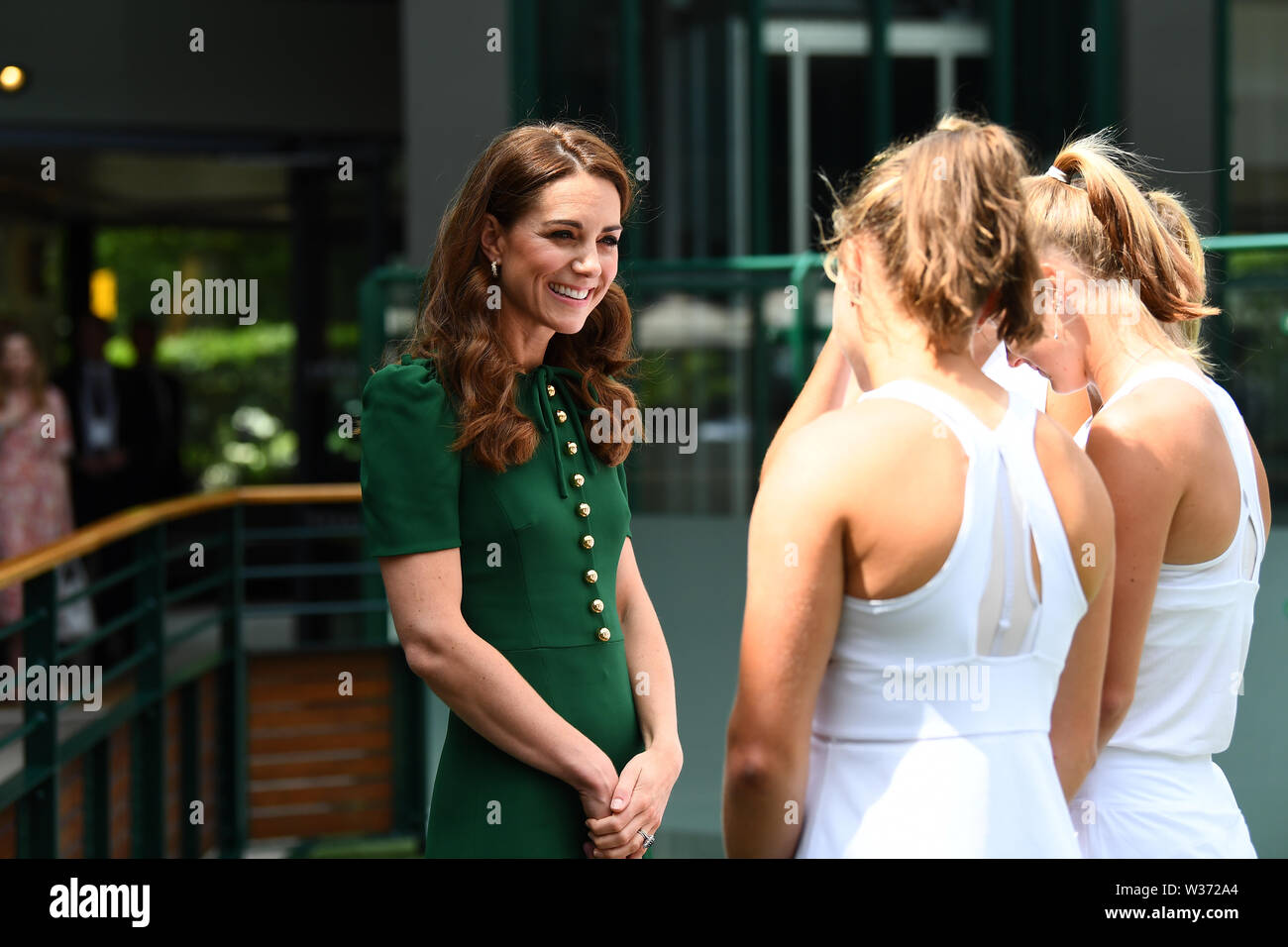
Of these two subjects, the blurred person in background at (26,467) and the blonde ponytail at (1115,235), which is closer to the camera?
the blonde ponytail at (1115,235)

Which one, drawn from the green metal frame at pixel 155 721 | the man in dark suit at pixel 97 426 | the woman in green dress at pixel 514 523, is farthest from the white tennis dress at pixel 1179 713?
the man in dark suit at pixel 97 426

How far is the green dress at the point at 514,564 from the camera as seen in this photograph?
5.34ft

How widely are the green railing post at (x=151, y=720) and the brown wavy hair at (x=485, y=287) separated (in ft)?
11.9

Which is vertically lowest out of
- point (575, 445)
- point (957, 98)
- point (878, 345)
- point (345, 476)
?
point (345, 476)

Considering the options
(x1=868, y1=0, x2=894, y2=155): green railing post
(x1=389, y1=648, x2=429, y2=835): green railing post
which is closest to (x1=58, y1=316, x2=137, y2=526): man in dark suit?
(x1=389, y1=648, x2=429, y2=835): green railing post

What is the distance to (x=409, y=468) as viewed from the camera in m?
1.63

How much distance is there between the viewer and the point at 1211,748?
5.48ft

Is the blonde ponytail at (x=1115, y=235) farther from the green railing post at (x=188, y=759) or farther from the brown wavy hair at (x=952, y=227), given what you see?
the green railing post at (x=188, y=759)

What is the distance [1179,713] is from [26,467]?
5735mm

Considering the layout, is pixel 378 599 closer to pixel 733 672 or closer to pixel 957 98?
pixel 733 672

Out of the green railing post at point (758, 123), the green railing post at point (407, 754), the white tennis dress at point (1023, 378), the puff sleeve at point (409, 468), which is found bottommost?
the green railing post at point (407, 754)

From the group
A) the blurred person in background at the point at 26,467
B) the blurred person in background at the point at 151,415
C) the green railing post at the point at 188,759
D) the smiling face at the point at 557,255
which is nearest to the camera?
the smiling face at the point at 557,255
